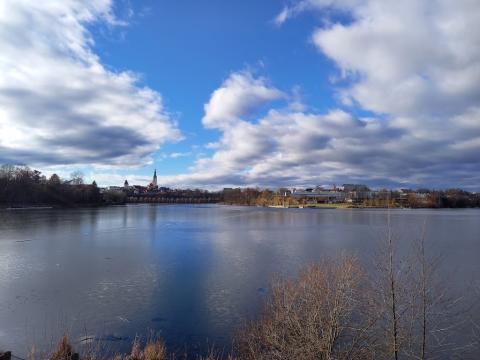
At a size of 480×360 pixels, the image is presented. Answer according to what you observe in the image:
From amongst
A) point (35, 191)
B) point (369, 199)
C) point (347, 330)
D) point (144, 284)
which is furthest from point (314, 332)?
point (369, 199)

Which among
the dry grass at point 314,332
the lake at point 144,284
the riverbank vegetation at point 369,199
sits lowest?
the lake at point 144,284

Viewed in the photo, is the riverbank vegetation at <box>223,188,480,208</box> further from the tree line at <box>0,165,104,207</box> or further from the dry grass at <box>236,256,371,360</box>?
the dry grass at <box>236,256,371,360</box>

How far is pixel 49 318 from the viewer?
9984mm

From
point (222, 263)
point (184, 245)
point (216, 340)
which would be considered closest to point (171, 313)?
point (216, 340)

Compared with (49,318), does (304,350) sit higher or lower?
higher

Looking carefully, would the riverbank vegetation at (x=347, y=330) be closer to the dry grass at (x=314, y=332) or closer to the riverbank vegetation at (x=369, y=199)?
the dry grass at (x=314, y=332)

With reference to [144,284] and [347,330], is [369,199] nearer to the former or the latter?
[144,284]

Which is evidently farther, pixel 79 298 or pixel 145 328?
pixel 79 298

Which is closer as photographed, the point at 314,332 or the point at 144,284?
the point at 314,332

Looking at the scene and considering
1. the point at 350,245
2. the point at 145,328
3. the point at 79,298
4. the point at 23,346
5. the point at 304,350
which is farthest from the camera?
the point at 350,245

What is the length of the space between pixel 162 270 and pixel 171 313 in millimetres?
5858

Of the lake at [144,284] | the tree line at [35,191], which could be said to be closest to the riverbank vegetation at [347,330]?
the lake at [144,284]

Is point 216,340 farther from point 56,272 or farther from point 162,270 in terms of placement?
point 56,272

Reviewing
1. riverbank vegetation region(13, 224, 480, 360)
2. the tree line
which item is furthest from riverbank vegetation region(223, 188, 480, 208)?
riverbank vegetation region(13, 224, 480, 360)
